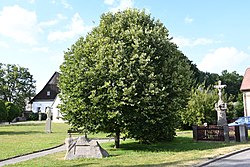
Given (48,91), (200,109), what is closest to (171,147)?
(200,109)

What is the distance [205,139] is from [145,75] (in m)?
7.01

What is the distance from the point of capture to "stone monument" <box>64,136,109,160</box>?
12.9 m

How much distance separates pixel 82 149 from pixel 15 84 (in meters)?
71.1

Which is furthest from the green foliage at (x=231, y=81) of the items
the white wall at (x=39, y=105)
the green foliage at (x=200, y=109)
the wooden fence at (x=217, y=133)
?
the wooden fence at (x=217, y=133)

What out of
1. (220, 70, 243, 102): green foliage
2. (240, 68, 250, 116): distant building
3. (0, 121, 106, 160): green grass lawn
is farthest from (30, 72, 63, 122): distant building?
(0, 121, 106, 160): green grass lawn

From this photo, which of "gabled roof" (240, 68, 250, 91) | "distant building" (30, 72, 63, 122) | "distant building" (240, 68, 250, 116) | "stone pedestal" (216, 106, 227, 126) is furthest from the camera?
"distant building" (30, 72, 63, 122)

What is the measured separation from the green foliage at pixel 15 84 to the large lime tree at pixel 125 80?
65.2 meters

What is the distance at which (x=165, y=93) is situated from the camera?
1450 centimetres

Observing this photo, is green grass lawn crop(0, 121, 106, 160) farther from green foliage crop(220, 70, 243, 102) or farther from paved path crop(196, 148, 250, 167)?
green foliage crop(220, 70, 243, 102)

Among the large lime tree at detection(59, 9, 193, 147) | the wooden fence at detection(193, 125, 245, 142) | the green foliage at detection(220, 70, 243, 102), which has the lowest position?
the wooden fence at detection(193, 125, 245, 142)

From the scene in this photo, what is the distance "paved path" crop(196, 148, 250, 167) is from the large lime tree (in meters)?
3.61

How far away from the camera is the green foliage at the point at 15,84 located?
77188mm

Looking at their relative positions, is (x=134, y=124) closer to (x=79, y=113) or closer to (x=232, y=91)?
(x=79, y=113)

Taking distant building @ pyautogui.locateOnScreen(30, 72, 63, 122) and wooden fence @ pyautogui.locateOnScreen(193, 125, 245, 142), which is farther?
distant building @ pyautogui.locateOnScreen(30, 72, 63, 122)
